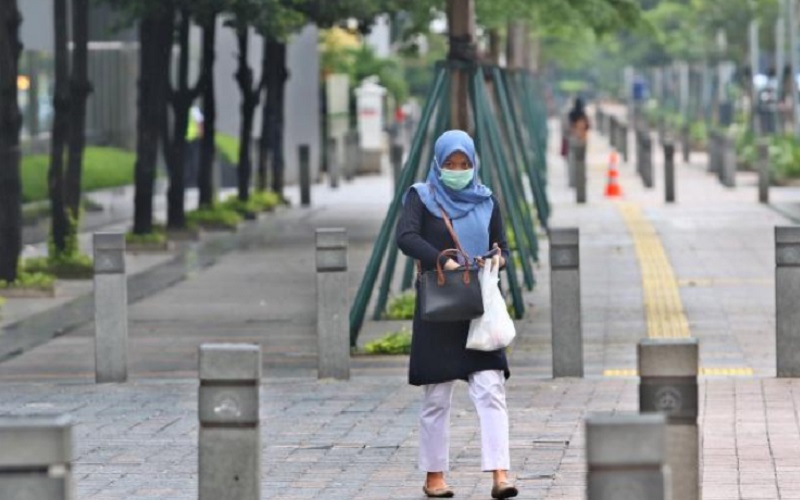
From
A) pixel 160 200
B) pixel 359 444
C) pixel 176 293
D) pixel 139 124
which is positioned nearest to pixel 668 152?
pixel 160 200

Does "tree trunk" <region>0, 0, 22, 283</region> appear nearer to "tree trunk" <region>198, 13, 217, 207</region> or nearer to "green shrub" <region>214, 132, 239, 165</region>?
"tree trunk" <region>198, 13, 217, 207</region>

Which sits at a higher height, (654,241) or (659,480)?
(659,480)

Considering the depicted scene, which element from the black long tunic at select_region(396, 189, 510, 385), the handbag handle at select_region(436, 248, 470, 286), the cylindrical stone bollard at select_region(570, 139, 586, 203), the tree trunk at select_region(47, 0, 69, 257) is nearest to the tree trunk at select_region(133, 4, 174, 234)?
the tree trunk at select_region(47, 0, 69, 257)

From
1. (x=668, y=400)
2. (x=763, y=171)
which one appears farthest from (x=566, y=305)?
(x=763, y=171)

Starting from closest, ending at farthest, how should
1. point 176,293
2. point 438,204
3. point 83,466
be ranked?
1. point 438,204
2. point 83,466
3. point 176,293

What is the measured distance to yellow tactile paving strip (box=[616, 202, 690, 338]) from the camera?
17938 millimetres

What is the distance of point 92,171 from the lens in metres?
34.2

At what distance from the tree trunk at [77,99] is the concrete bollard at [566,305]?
1161cm

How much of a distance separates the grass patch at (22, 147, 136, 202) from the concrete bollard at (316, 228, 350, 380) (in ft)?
49.0

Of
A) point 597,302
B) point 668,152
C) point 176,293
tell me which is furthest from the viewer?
point 668,152

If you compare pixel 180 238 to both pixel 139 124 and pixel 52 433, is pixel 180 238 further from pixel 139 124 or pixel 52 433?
pixel 52 433

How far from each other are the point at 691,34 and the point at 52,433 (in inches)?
2982

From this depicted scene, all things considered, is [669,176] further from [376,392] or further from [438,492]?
[438,492]

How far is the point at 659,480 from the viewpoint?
6.25 m
